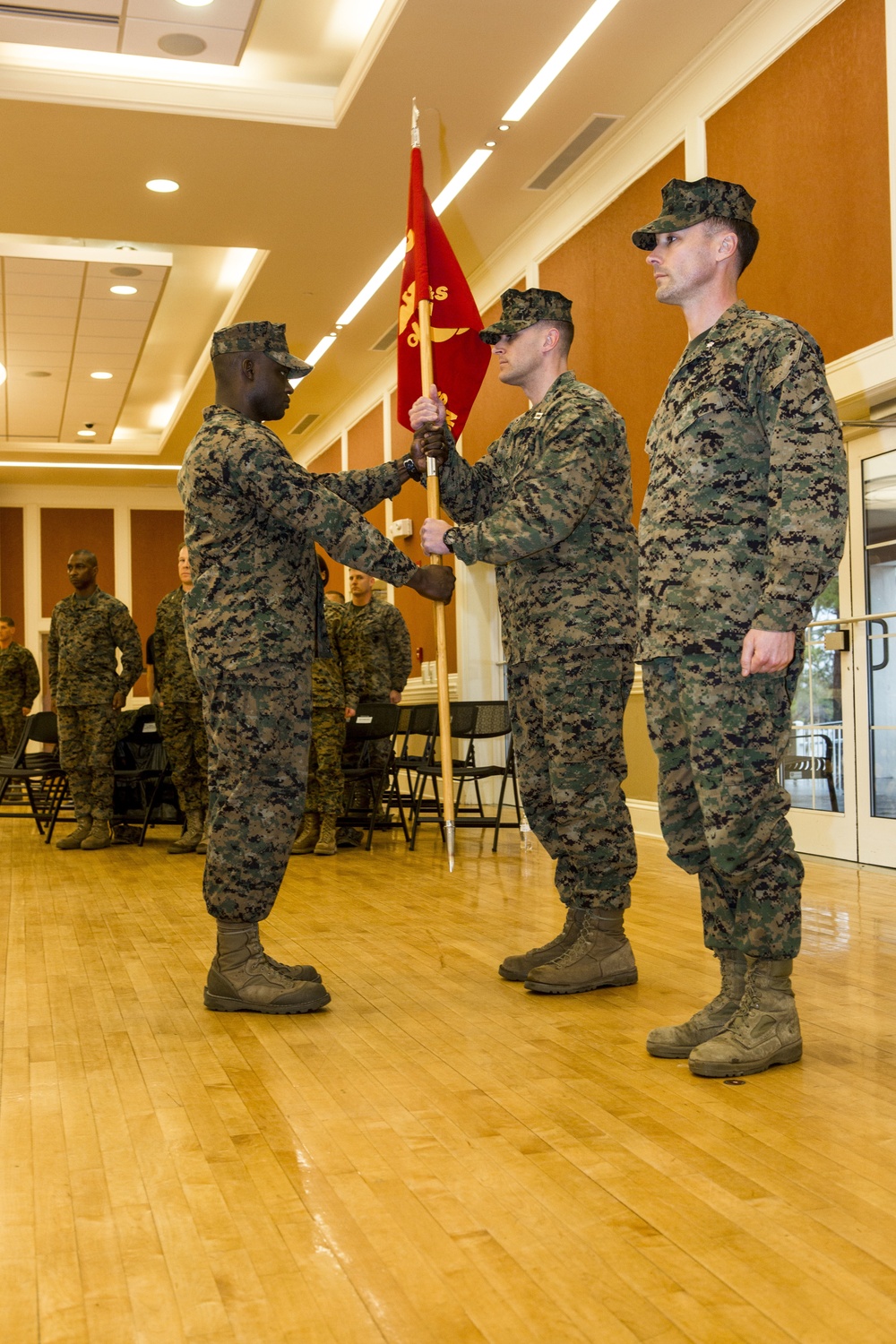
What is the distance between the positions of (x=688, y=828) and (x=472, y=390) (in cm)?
401

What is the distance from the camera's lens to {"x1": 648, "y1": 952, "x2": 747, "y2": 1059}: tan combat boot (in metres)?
2.51

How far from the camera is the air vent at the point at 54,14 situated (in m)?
5.81

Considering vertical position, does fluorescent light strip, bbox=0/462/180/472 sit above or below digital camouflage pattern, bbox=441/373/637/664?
above

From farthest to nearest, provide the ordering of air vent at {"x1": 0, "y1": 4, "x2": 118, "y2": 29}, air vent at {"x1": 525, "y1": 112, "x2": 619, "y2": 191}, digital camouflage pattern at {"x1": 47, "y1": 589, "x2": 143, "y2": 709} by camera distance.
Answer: digital camouflage pattern at {"x1": 47, "y1": 589, "x2": 143, "y2": 709} < air vent at {"x1": 525, "y1": 112, "x2": 619, "y2": 191} < air vent at {"x1": 0, "y1": 4, "x2": 118, "y2": 29}

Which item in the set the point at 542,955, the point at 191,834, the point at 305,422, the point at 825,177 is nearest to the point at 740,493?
the point at 542,955

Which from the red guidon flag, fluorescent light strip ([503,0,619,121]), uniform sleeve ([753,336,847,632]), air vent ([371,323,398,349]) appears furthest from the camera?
air vent ([371,323,398,349])

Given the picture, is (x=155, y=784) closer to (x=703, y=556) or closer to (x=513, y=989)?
(x=513, y=989)

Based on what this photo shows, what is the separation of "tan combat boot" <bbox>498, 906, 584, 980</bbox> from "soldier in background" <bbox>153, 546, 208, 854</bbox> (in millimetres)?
3893

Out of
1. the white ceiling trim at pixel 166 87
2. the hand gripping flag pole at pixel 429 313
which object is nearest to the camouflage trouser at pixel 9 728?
the white ceiling trim at pixel 166 87

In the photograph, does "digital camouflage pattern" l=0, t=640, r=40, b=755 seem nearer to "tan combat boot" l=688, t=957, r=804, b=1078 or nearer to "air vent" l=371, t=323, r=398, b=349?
"air vent" l=371, t=323, r=398, b=349

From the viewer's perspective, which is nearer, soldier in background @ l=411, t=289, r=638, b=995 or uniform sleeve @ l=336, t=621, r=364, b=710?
soldier in background @ l=411, t=289, r=638, b=995

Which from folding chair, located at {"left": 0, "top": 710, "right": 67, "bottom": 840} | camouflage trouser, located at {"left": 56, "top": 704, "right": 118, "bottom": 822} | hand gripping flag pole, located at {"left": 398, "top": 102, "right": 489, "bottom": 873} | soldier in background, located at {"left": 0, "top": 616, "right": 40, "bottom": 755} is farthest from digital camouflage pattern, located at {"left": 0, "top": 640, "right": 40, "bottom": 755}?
hand gripping flag pole, located at {"left": 398, "top": 102, "right": 489, "bottom": 873}

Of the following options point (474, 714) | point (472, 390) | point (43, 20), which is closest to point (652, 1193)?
point (472, 390)

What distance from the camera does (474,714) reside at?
23.8 ft
